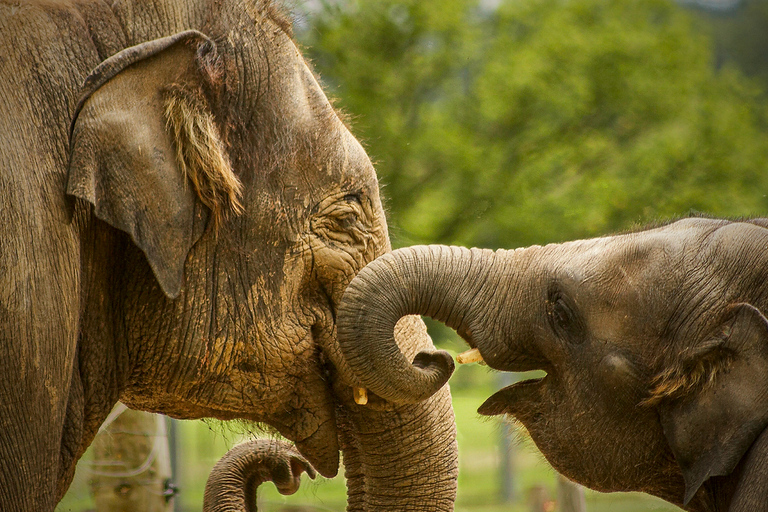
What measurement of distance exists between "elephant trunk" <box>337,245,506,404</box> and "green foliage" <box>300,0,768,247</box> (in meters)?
7.61

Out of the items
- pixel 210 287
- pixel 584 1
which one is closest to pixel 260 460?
pixel 210 287

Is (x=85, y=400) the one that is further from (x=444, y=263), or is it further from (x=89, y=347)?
(x=444, y=263)

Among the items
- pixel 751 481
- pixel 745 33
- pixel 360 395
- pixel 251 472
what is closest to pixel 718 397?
pixel 751 481

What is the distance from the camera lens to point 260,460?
4324 mm

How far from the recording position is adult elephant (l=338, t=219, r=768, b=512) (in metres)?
2.75

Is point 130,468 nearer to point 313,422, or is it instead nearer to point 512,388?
point 313,422

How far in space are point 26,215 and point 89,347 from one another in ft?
1.86

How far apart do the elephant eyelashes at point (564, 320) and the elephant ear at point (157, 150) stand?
110 cm

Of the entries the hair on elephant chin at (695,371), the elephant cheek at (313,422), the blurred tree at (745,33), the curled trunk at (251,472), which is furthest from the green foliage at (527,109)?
the hair on elephant chin at (695,371)

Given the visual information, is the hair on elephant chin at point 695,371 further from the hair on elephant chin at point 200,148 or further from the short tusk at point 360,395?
the hair on elephant chin at point 200,148

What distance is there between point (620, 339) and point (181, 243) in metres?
1.40

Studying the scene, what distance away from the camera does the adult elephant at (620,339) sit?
275cm

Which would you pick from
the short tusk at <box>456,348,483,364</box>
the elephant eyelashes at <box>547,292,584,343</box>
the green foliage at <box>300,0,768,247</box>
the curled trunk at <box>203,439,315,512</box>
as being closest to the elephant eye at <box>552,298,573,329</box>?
the elephant eyelashes at <box>547,292,584,343</box>

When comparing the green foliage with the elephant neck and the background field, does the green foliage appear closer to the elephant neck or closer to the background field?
the background field
